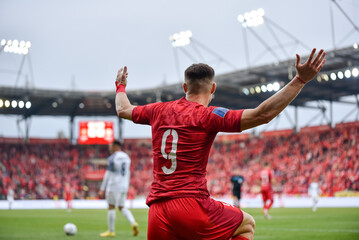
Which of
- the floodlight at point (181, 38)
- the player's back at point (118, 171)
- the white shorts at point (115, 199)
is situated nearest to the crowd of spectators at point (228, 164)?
the floodlight at point (181, 38)

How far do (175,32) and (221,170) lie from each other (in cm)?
1331

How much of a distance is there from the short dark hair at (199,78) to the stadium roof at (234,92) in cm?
2348

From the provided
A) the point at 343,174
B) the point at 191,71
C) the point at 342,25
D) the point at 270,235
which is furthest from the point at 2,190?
the point at 191,71

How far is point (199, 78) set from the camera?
3494 mm

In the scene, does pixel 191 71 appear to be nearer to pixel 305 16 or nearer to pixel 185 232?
pixel 185 232

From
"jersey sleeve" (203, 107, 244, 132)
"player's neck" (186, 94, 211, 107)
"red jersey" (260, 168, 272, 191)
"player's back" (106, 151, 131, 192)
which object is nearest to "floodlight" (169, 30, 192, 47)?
"red jersey" (260, 168, 272, 191)

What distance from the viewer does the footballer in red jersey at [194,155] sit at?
3085 mm

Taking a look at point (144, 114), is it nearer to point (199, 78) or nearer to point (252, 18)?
point (199, 78)

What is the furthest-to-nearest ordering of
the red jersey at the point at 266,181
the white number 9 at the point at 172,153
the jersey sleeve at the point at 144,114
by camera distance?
the red jersey at the point at 266,181 < the jersey sleeve at the point at 144,114 < the white number 9 at the point at 172,153

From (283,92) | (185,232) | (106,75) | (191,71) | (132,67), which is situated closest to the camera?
(283,92)

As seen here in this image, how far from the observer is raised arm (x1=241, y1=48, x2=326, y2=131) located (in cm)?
302

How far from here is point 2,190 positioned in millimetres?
37625

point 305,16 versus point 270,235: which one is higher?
point 305,16

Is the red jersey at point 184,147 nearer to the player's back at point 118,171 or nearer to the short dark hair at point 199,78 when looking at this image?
the short dark hair at point 199,78
